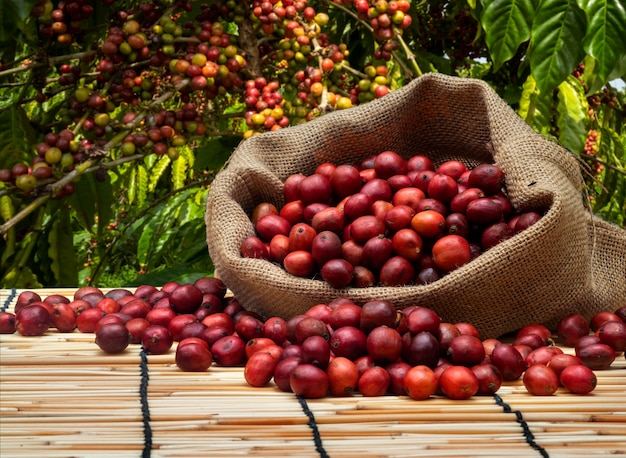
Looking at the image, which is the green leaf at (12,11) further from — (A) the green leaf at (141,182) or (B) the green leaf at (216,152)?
(A) the green leaf at (141,182)

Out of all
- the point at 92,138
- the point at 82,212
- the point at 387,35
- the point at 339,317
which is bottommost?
the point at 82,212

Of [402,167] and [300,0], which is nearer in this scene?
[402,167]

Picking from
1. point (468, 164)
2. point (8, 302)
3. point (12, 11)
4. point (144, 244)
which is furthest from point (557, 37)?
→ point (144, 244)

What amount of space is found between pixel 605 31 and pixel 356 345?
118cm

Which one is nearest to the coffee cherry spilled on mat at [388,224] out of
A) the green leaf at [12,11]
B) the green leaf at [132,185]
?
the green leaf at [12,11]

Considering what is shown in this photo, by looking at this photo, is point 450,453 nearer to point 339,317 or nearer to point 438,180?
point 339,317

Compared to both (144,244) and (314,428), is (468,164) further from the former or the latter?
(144,244)

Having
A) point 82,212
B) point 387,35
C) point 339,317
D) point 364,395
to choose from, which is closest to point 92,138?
point 82,212

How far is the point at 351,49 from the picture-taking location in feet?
12.0

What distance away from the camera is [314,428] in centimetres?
133

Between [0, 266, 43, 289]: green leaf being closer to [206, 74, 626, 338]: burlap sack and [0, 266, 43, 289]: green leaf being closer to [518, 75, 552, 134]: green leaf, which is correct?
[206, 74, 626, 338]: burlap sack

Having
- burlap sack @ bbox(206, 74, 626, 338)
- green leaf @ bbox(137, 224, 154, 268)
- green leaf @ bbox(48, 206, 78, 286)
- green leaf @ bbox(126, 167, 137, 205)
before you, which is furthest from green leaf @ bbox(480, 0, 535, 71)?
green leaf @ bbox(126, 167, 137, 205)

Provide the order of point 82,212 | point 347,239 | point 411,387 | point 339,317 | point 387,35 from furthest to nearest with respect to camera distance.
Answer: point 82,212, point 387,35, point 347,239, point 339,317, point 411,387

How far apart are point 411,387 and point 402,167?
0.82 m
